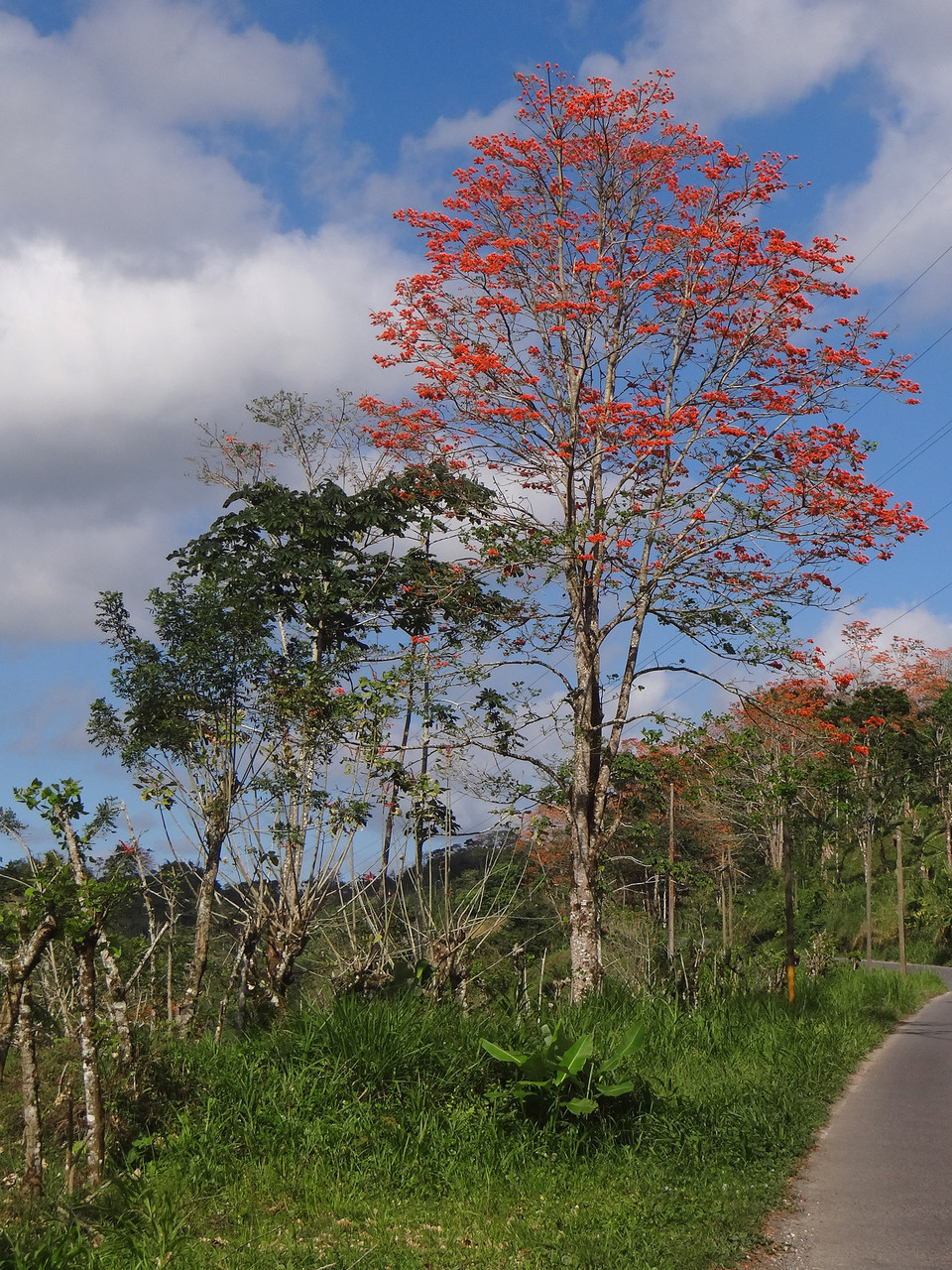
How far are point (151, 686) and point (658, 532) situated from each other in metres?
7.16

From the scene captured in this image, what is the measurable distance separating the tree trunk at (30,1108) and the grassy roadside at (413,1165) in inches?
14.0

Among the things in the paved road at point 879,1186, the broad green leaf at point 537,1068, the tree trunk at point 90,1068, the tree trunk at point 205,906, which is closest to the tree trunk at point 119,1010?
the tree trunk at point 90,1068

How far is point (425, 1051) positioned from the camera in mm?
7273

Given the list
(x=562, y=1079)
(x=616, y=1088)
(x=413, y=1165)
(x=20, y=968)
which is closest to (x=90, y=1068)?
(x=20, y=968)

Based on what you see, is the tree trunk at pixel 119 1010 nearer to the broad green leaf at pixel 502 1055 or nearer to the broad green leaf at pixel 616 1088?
the broad green leaf at pixel 502 1055

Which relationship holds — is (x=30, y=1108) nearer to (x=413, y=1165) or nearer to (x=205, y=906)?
(x=413, y=1165)

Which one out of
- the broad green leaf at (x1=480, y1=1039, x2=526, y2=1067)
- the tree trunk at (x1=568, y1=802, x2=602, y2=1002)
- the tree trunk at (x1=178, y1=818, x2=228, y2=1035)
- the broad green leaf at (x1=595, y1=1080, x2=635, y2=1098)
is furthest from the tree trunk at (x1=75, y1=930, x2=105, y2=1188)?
the tree trunk at (x1=568, y1=802, x2=602, y2=1002)

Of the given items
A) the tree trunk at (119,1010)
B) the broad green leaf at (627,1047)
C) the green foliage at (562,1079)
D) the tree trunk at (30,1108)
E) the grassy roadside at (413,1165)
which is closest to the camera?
the grassy roadside at (413,1165)

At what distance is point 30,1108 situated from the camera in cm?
597

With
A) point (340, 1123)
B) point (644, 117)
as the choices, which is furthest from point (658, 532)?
point (340, 1123)

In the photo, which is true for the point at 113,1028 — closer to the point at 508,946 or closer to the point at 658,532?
the point at 658,532

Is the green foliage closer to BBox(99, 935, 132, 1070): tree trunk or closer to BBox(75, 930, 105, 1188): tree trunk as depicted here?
BBox(99, 935, 132, 1070): tree trunk

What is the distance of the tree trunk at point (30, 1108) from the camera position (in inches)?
230

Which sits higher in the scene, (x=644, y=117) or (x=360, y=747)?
(x=644, y=117)
